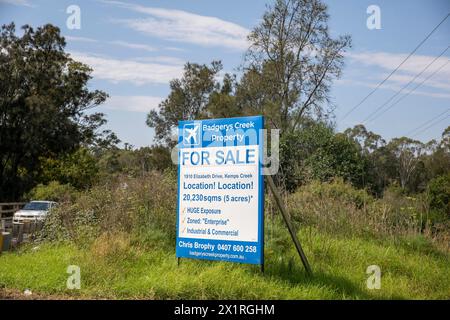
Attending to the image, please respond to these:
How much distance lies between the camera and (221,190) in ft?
27.6

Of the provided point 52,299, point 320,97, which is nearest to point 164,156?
point 320,97

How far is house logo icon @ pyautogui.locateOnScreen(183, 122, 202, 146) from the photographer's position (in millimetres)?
8781

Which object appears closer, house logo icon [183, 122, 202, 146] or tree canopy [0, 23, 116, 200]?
house logo icon [183, 122, 202, 146]

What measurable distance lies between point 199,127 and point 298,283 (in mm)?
2823

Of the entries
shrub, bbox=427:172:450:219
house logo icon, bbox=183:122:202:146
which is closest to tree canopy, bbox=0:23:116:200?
shrub, bbox=427:172:450:219

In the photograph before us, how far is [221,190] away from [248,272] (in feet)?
4.19

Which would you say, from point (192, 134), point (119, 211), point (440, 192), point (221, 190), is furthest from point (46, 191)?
point (221, 190)

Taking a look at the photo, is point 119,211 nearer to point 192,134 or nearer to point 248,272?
point 192,134

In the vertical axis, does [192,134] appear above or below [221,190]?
above

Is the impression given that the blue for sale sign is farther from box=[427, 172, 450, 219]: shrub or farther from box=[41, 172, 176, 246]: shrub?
box=[427, 172, 450, 219]: shrub

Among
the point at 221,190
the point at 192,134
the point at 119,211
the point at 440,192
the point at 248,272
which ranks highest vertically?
the point at 192,134

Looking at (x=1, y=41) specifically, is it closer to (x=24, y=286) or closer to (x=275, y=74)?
(x=275, y=74)

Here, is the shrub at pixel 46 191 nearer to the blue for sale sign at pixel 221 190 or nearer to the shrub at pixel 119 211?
the shrub at pixel 119 211
